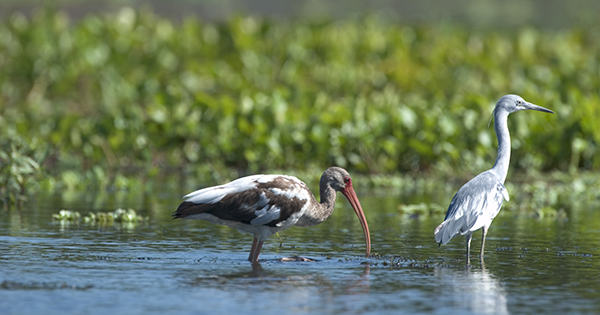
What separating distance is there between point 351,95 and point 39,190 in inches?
374

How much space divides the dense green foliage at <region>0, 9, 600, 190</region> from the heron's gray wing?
726cm

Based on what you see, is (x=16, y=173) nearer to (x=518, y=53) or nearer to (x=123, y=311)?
(x=123, y=311)

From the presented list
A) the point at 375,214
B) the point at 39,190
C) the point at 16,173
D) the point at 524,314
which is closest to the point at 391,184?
the point at 375,214

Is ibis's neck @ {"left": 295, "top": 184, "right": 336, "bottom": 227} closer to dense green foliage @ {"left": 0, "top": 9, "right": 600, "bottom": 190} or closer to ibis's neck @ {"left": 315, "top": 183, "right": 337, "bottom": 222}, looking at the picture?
ibis's neck @ {"left": 315, "top": 183, "right": 337, "bottom": 222}

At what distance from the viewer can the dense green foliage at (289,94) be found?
59.0ft

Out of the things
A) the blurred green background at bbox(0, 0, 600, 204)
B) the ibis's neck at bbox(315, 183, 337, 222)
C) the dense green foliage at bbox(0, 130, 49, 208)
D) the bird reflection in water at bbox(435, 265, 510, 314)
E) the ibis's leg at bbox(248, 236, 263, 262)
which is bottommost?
the bird reflection in water at bbox(435, 265, 510, 314)

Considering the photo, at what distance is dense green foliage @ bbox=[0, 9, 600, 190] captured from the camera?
59.0ft

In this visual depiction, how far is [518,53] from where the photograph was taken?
87.0ft

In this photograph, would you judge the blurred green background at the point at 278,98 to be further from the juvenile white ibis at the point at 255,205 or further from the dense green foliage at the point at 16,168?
the juvenile white ibis at the point at 255,205

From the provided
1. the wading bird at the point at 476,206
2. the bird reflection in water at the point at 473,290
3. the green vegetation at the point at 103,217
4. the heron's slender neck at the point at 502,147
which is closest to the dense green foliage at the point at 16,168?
the green vegetation at the point at 103,217

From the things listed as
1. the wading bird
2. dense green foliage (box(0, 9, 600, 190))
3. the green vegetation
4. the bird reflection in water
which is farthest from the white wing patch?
dense green foliage (box(0, 9, 600, 190))

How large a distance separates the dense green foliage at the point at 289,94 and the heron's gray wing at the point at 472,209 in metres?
7.26

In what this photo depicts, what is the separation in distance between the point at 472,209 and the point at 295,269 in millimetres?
1741

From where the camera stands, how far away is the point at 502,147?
33.4ft
